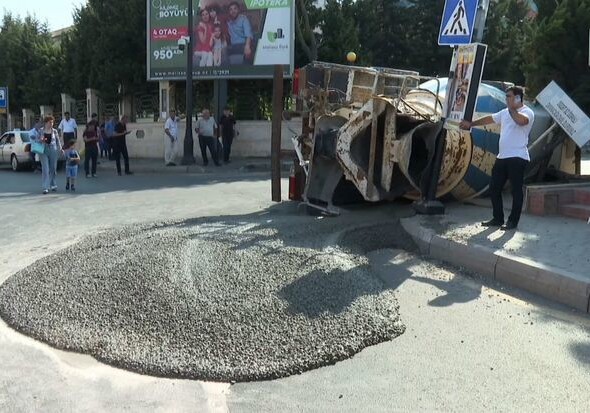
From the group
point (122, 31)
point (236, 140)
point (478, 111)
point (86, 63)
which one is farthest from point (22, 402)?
point (86, 63)

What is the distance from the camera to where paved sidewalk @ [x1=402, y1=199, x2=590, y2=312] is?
5.31 meters

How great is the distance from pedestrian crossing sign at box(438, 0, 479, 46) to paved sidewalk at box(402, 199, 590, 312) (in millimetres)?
2167

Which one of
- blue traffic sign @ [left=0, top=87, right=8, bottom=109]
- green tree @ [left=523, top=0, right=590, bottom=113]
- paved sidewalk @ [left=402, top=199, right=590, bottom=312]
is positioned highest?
green tree @ [left=523, top=0, right=590, bottom=113]

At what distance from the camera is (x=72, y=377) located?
3.97 meters

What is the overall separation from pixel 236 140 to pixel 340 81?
13147 mm

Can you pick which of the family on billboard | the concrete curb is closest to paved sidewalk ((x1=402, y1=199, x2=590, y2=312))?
the concrete curb

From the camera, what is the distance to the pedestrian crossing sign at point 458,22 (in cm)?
713

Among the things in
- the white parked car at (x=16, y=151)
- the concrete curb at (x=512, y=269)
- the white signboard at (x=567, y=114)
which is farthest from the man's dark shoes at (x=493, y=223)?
the white parked car at (x=16, y=151)

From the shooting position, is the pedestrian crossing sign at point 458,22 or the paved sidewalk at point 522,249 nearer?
the paved sidewalk at point 522,249

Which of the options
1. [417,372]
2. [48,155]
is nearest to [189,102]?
[48,155]

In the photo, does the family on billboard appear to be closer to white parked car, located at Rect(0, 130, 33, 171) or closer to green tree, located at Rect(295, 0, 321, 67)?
green tree, located at Rect(295, 0, 321, 67)

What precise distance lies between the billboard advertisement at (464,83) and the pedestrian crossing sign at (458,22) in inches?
4.8

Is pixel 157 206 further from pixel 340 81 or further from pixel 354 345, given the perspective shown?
pixel 354 345

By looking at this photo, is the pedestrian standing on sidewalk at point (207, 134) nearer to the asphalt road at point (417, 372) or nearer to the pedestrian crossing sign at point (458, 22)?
the pedestrian crossing sign at point (458, 22)
